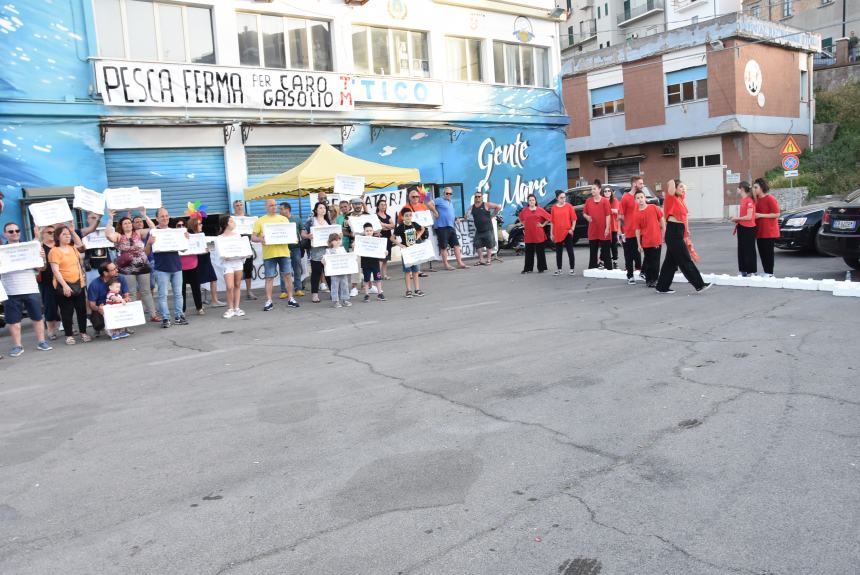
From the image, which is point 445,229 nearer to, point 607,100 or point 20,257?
point 20,257

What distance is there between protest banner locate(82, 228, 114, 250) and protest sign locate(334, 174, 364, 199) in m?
4.01

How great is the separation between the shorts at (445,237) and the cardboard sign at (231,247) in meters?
6.25

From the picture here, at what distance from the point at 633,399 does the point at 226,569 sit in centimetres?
348

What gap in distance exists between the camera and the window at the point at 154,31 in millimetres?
15461

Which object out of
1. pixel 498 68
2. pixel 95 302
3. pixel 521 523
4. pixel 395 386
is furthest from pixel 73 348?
pixel 498 68

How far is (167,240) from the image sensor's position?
1088 centimetres

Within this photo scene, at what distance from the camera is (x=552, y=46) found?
24.6 m

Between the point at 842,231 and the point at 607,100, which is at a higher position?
the point at 607,100

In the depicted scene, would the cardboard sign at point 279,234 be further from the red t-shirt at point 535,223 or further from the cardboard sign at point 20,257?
the red t-shirt at point 535,223

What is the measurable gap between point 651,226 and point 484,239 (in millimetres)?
6321

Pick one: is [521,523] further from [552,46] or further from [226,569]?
[552,46]

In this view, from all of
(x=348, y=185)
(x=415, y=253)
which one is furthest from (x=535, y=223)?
(x=348, y=185)

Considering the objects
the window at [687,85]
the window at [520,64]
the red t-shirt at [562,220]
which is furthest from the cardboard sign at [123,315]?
the window at [687,85]

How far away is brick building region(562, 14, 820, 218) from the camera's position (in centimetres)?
3278
